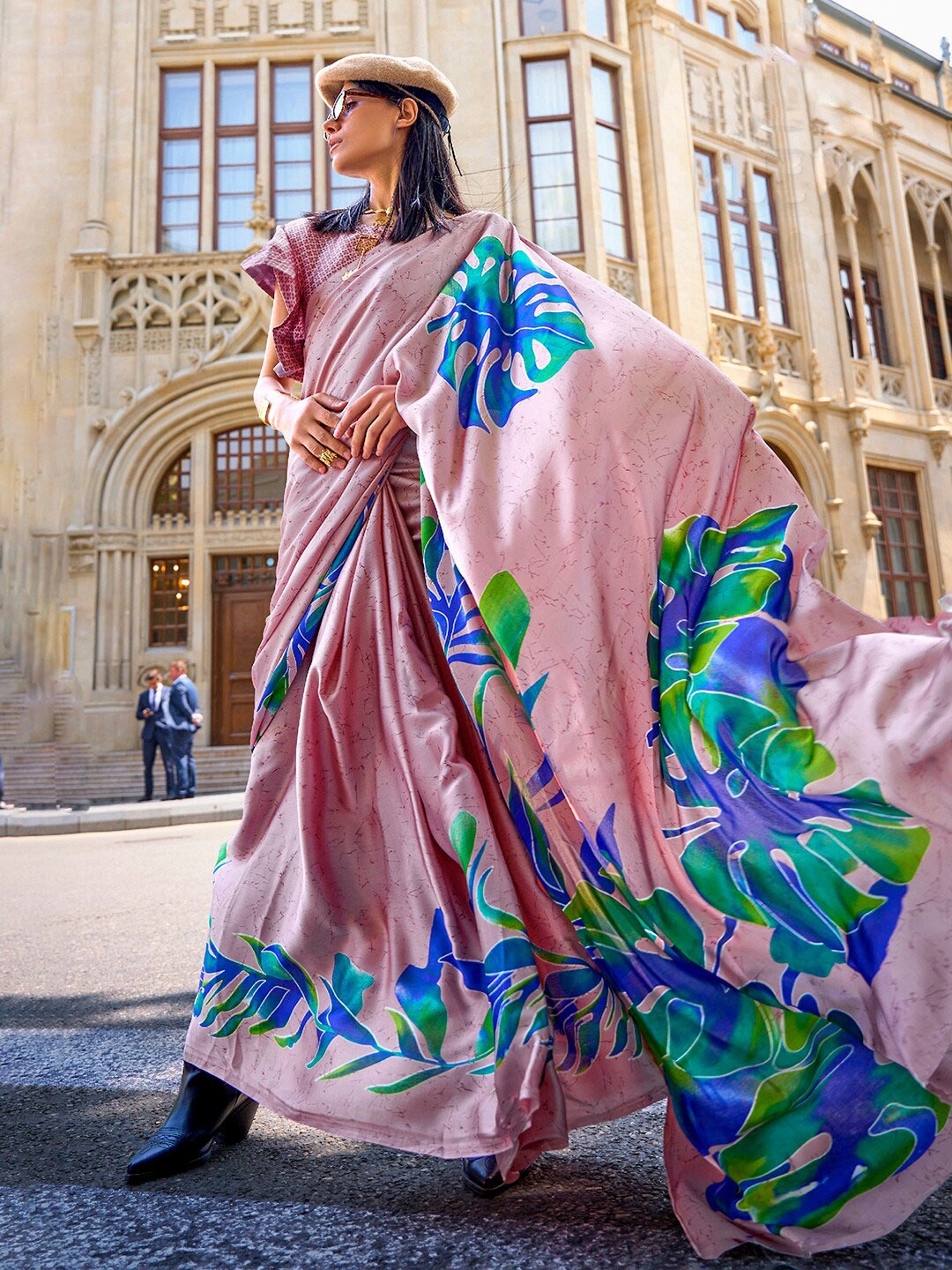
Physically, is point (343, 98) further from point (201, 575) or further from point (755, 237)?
point (755, 237)

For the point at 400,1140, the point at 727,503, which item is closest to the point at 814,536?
the point at 727,503

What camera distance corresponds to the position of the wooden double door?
1491cm

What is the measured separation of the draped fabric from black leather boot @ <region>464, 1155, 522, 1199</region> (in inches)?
3.7

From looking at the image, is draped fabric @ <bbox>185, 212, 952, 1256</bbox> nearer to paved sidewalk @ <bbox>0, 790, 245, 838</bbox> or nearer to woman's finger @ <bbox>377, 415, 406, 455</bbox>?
woman's finger @ <bbox>377, 415, 406, 455</bbox>

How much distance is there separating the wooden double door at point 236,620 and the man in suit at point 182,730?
2601 mm

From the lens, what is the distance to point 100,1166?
4.90ft

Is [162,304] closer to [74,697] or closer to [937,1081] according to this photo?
[74,697]

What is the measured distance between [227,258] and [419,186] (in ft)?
47.6

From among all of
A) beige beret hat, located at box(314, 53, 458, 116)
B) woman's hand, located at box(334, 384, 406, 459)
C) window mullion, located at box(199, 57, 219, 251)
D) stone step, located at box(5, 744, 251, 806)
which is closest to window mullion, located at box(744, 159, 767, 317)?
window mullion, located at box(199, 57, 219, 251)

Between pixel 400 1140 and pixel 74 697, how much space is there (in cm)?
1402

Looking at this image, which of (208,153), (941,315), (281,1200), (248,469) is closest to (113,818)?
(248,469)

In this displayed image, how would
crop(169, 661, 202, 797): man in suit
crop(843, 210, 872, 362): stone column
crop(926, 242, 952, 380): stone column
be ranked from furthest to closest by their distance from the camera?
1. crop(926, 242, 952, 380): stone column
2. crop(843, 210, 872, 362): stone column
3. crop(169, 661, 202, 797): man in suit

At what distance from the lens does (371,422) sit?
1.78 m

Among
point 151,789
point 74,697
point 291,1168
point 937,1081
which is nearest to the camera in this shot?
point 937,1081
